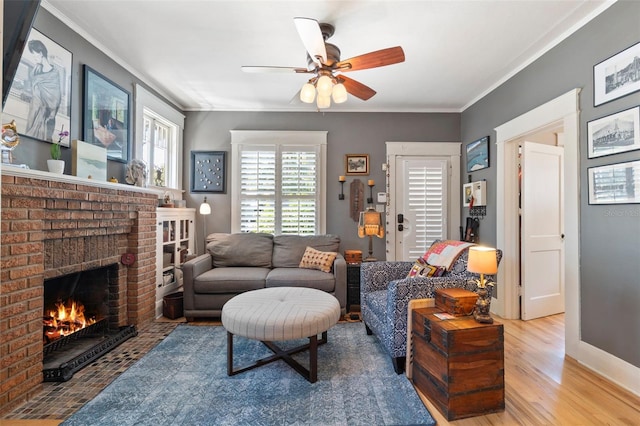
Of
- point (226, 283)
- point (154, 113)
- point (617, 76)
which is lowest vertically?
point (226, 283)

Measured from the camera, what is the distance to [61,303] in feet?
8.37

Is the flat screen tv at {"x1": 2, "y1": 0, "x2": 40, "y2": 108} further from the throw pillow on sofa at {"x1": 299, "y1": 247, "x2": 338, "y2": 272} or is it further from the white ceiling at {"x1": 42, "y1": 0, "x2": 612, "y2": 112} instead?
the throw pillow on sofa at {"x1": 299, "y1": 247, "x2": 338, "y2": 272}

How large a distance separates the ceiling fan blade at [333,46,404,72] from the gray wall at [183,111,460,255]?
2.07 m

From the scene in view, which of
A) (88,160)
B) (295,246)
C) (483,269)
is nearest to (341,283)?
(295,246)

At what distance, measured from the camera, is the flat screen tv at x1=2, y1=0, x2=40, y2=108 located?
1.29 meters

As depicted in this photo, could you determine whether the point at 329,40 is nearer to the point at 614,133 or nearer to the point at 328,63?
the point at 328,63

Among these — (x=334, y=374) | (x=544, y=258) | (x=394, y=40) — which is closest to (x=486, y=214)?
(x=544, y=258)

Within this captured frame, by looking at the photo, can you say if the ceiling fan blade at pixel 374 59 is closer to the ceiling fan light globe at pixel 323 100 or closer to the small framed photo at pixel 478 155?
the ceiling fan light globe at pixel 323 100

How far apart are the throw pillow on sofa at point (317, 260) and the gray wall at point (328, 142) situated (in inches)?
28.3

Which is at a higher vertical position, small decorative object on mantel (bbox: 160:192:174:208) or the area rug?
small decorative object on mantel (bbox: 160:192:174:208)

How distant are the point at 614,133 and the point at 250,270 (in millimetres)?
3429

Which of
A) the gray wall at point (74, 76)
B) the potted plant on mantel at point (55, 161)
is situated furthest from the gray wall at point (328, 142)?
the potted plant on mantel at point (55, 161)

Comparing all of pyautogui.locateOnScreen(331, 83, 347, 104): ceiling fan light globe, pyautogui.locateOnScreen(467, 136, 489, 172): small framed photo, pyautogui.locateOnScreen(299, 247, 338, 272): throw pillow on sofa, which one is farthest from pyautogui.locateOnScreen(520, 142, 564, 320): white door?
pyautogui.locateOnScreen(331, 83, 347, 104): ceiling fan light globe

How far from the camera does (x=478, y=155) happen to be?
388cm
